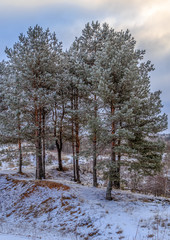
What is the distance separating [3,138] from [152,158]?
10054 mm

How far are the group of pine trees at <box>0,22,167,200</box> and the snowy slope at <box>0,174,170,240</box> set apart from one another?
1.30m

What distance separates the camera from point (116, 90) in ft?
27.6

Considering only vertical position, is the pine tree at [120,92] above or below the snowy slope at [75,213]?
above

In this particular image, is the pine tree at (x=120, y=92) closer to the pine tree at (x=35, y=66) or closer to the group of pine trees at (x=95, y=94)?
the group of pine trees at (x=95, y=94)

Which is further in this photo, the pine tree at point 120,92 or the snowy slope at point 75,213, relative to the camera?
the pine tree at point 120,92

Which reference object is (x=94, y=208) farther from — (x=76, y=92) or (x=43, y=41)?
(x=43, y=41)

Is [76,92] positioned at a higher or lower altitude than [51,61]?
lower

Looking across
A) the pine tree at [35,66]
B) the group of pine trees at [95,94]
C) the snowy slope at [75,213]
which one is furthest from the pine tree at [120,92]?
the pine tree at [35,66]

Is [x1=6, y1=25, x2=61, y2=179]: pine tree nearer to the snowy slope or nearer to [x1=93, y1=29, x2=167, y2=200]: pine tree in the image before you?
the snowy slope

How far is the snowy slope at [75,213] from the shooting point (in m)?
5.83

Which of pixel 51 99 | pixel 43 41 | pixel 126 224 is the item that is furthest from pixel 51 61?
pixel 126 224

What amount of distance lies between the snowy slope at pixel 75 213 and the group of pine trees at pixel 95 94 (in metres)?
1.30

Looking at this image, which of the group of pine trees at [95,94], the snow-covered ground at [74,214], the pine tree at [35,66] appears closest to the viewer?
the snow-covered ground at [74,214]

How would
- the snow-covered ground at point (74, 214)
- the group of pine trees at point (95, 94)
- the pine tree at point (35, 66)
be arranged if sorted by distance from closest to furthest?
the snow-covered ground at point (74, 214)
the group of pine trees at point (95, 94)
the pine tree at point (35, 66)
